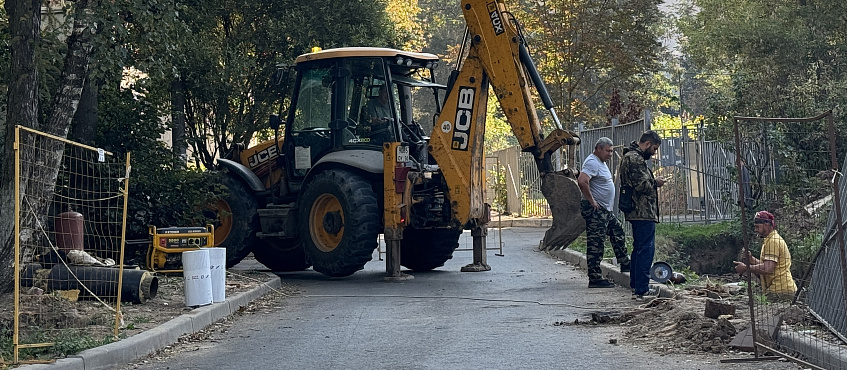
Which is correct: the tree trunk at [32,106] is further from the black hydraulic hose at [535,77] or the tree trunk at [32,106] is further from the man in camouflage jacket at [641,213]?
the black hydraulic hose at [535,77]

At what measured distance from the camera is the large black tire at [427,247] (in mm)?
17188

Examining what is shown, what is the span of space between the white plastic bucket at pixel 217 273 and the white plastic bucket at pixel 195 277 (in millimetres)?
221

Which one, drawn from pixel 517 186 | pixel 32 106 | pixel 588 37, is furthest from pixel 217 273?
pixel 517 186

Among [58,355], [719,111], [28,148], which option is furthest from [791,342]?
[719,111]

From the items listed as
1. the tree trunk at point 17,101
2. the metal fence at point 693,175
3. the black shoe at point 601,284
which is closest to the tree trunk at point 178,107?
the tree trunk at point 17,101

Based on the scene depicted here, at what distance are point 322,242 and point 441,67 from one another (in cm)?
4677

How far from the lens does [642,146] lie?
1273cm

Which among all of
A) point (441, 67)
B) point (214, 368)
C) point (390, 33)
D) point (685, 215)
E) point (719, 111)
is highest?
point (441, 67)

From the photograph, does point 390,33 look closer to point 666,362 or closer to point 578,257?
point 578,257

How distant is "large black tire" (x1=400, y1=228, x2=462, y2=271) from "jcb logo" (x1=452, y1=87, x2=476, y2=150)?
189 centimetres

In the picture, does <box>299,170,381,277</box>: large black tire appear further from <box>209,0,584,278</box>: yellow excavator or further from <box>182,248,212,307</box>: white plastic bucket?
<box>182,248,212,307</box>: white plastic bucket

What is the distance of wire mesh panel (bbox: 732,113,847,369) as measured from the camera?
788cm

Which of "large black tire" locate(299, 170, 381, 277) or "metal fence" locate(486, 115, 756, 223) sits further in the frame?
"metal fence" locate(486, 115, 756, 223)

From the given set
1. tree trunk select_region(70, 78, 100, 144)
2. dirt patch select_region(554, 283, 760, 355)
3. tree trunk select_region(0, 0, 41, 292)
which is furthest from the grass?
tree trunk select_region(70, 78, 100, 144)
